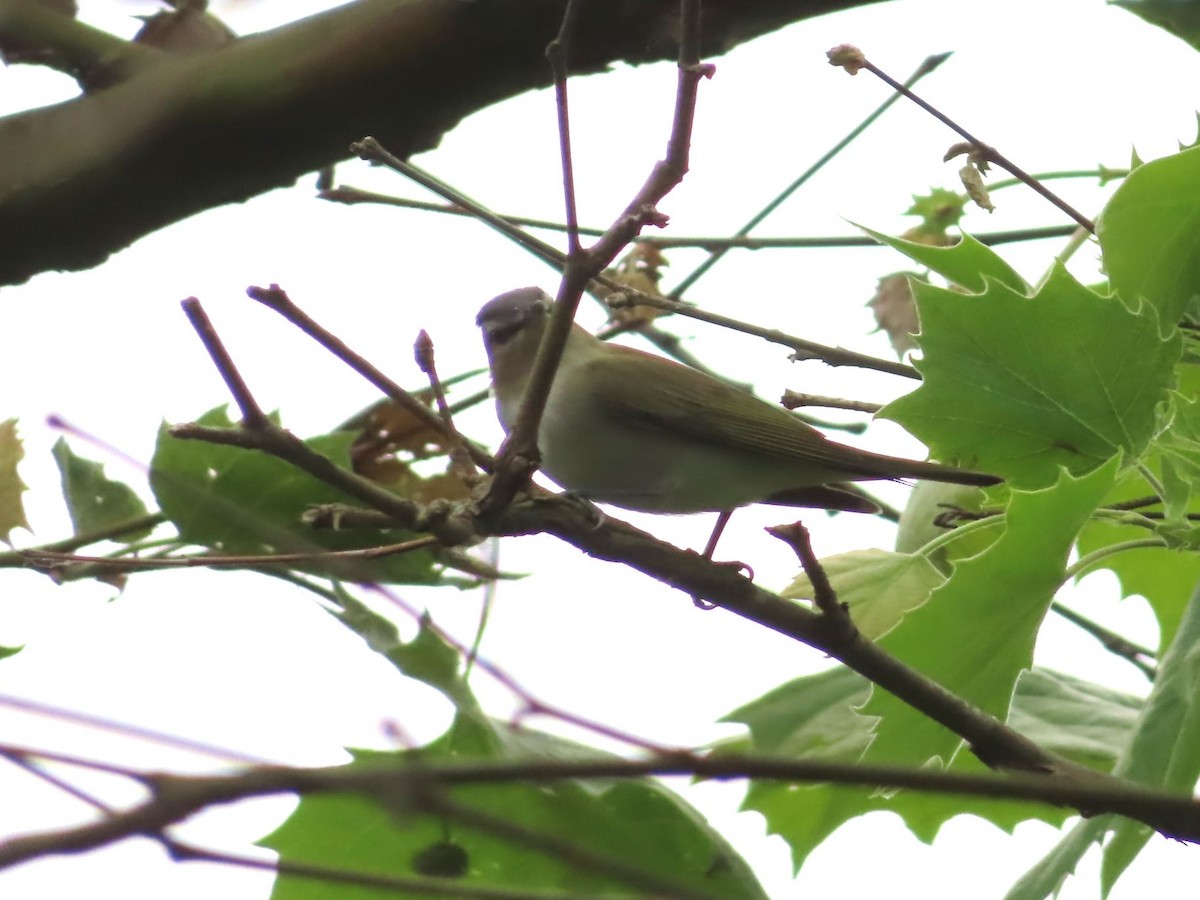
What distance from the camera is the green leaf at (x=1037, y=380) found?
1.73 m

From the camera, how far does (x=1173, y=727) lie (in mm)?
1608

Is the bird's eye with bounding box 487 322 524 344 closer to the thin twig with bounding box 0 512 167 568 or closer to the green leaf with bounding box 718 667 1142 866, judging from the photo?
the thin twig with bounding box 0 512 167 568

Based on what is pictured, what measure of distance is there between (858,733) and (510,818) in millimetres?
662

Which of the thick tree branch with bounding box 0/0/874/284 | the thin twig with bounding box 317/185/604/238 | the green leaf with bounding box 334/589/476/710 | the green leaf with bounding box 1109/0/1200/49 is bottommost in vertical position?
the green leaf with bounding box 334/589/476/710

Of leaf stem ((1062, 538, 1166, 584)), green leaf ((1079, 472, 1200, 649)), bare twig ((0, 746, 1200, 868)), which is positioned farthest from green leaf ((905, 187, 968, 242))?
bare twig ((0, 746, 1200, 868))

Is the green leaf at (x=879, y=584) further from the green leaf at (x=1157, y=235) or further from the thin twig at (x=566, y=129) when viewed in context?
the thin twig at (x=566, y=129)

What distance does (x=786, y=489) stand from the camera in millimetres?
3404

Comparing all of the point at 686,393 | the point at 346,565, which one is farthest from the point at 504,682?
the point at 686,393

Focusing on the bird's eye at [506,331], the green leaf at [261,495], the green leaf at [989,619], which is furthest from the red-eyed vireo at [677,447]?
the green leaf at [989,619]

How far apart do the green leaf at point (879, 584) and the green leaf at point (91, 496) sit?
1.28 metres

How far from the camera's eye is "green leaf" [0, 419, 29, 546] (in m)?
2.21

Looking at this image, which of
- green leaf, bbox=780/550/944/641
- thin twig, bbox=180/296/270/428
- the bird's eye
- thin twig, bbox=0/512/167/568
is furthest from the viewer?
the bird's eye

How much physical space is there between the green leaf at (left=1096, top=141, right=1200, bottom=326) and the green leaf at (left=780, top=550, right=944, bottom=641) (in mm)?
524

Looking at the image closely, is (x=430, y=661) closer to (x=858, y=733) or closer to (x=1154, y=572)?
(x=858, y=733)
